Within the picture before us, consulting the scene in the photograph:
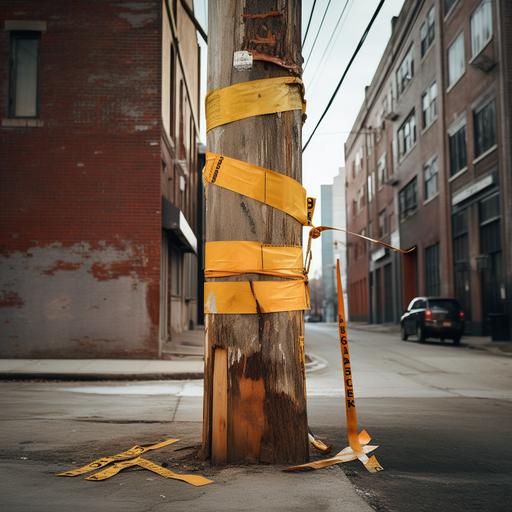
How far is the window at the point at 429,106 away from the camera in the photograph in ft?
117

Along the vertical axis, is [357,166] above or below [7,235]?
above

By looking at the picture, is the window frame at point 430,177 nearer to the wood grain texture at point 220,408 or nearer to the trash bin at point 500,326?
the trash bin at point 500,326

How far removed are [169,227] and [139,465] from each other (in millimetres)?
13205

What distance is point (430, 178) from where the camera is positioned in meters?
37.0

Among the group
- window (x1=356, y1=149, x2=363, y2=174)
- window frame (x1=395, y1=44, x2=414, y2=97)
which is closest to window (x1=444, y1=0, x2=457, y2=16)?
window frame (x1=395, y1=44, x2=414, y2=97)

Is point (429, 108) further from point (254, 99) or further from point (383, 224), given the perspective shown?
point (254, 99)

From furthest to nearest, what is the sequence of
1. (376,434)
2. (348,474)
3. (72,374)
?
1. (72,374)
2. (376,434)
3. (348,474)

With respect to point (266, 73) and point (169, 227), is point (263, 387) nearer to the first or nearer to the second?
point (266, 73)

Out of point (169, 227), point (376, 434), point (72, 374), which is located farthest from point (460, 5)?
point (376, 434)

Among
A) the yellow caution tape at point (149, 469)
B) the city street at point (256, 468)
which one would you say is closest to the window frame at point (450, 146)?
the city street at point (256, 468)

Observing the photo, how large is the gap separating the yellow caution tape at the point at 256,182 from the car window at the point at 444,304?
21.5 metres

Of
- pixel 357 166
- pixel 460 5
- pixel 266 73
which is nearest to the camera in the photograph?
pixel 266 73

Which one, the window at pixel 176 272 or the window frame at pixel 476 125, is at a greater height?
the window frame at pixel 476 125

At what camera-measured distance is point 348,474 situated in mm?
4371
